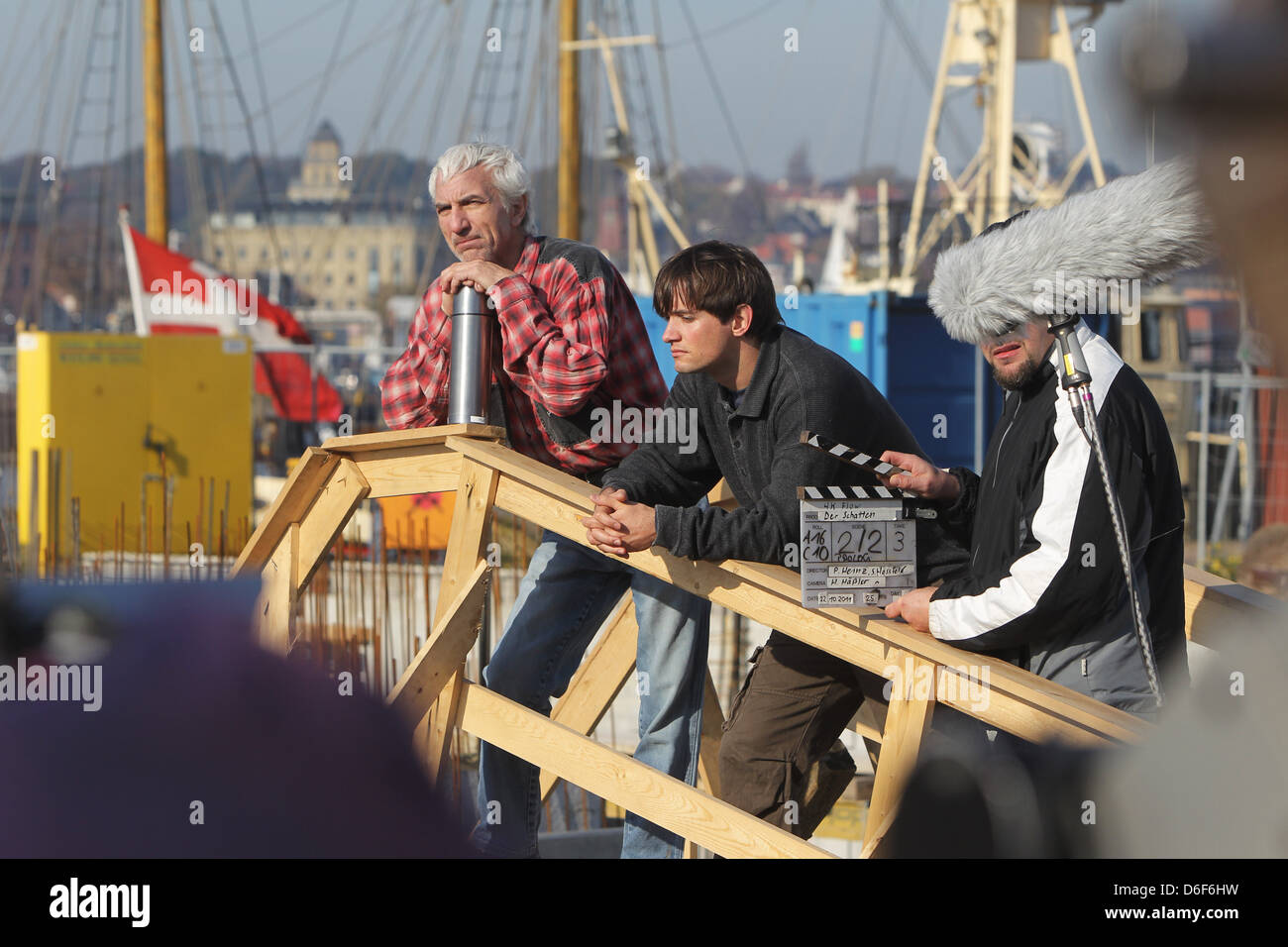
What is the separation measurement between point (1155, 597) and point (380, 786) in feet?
5.94

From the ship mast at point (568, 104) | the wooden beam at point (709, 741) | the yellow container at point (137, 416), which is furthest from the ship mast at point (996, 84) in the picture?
the wooden beam at point (709, 741)

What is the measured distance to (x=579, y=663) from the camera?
3.52m

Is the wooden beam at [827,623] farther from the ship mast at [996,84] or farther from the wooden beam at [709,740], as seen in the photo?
the ship mast at [996,84]

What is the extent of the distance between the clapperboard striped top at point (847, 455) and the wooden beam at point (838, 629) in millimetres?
263

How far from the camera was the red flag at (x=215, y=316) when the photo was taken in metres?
13.1

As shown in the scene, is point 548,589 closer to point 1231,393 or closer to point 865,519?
point 865,519

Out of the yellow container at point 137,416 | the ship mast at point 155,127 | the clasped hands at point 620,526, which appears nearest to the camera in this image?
the clasped hands at point 620,526

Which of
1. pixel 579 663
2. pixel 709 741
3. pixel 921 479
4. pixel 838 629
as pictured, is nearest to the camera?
pixel 838 629

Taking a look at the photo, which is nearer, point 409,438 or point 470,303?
point 409,438

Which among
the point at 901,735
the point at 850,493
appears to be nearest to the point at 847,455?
the point at 850,493

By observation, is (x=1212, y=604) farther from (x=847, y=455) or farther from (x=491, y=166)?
(x=491, y=166)

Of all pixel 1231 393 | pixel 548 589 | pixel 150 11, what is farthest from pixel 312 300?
pixel 548 589

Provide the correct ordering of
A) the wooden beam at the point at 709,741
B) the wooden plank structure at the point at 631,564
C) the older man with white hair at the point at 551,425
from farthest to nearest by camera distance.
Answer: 1. the wooden beam at the point at 709,741
2. the older man with white hair at the point at 551,425
3. the wooden plank structure at the point at 631,564

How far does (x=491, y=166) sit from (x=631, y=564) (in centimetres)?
111
